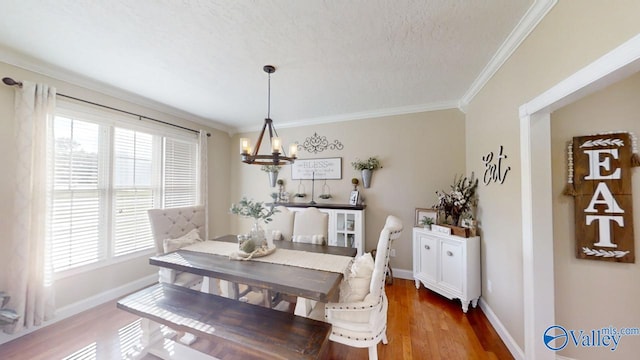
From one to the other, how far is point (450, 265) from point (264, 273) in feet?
7.03

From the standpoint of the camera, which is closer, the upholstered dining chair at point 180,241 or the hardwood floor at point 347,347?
the hardwood floor at point 347,347

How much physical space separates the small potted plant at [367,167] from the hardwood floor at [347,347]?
173 centimetres

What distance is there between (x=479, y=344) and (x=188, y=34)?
355 cm

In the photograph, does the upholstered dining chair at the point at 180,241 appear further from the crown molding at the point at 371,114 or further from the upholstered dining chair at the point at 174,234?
the crown molding at the point at 371,114

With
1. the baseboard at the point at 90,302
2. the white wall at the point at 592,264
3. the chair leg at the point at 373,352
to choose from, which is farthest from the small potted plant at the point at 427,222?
the baseboard at the point at 90,302

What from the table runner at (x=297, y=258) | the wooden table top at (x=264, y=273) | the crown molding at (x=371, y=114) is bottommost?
the wooden table top at (x=264, y=273)

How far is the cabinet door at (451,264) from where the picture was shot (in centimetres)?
244

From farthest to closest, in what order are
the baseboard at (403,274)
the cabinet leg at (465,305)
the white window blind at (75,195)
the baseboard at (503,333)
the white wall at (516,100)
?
the baseboard at (403,274)
the cabinet leg at (465,305)
the white window blind at (75,195)
the baseboard at (503,333)
the white wall at (516,100)

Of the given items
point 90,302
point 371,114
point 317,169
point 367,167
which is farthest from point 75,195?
point 371,114

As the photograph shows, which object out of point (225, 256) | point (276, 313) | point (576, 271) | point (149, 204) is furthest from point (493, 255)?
point (149, 204)

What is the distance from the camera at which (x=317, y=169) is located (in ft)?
12.5

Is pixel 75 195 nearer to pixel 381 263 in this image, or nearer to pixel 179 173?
pixel 179 173

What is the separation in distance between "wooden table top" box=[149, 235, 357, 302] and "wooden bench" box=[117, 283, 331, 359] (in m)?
0.26

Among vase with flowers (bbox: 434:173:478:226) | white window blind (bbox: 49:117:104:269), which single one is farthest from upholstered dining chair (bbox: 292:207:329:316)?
white window blind (bbox: 49:117:104:269)
